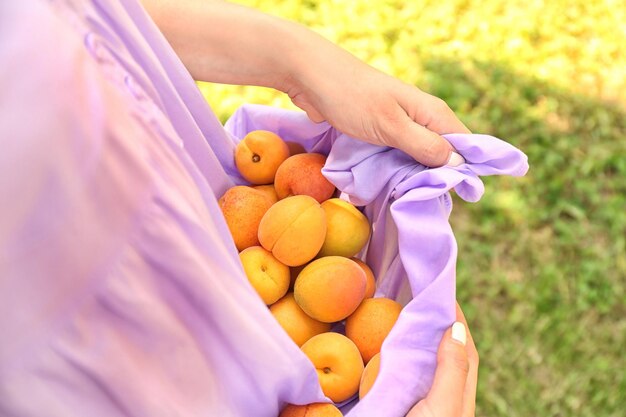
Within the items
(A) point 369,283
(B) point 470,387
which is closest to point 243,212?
(A) point 369,283

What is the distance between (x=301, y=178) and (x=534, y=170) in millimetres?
1300

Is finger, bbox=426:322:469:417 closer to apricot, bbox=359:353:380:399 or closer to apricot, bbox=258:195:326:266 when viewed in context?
apricot, bbox=359:353:380:399

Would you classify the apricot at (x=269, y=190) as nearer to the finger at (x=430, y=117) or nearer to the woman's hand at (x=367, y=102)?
the woman's hand at (x=367, y=102)

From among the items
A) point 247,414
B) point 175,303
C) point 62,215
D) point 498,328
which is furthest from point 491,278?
point 62,215

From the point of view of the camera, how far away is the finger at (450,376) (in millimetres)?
827

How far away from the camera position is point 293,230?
913 millimetres

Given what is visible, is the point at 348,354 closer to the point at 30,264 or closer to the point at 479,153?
the point at 479,153

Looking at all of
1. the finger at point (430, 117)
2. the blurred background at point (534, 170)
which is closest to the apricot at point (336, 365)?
the finger at point (430, 117)

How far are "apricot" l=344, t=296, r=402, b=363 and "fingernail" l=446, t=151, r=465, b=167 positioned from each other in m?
0.23

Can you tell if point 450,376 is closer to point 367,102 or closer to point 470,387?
point 470,387

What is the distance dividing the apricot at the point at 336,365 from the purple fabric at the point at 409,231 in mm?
42

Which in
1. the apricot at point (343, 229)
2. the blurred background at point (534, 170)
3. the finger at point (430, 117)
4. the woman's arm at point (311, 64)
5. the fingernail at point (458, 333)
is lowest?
the blurred background at point (534, 170)

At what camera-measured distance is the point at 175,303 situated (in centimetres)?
54

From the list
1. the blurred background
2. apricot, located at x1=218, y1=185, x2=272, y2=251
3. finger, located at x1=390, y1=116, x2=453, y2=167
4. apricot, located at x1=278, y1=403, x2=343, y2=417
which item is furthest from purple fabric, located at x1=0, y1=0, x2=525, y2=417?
the blurred background
